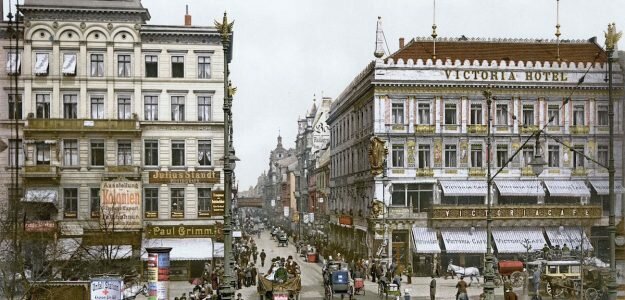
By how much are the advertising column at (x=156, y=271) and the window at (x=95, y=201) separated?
2234cm

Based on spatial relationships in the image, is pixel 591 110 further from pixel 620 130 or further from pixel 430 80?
pixel 430 80

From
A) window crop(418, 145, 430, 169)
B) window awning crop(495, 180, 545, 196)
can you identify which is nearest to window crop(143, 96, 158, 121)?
window crop(418, 145, 430, 169)

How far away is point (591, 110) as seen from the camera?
53062mm

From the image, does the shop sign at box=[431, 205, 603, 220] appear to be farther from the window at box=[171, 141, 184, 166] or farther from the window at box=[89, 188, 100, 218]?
the window at box=[89, 188, 100, 218]

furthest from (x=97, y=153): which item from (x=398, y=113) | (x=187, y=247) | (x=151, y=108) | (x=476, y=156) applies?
(x=476, y=156)

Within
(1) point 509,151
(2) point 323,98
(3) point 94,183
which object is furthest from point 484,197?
(2) point 323,98

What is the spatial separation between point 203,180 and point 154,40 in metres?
9.65

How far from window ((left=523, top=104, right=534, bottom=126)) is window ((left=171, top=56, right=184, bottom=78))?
23700mm

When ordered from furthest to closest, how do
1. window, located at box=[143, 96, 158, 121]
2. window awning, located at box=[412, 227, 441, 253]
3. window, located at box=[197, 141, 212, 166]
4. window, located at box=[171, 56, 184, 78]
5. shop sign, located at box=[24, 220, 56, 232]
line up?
Result: window awning, located at box=[412, 227, 441, 253]
window, located at box=[197, 141, 212, 166]
window, located at box=[171, 56, 184, 78]
window, located at box=[143, 96, 158, 121]
shop sign, located at box=[24, 220, 56, 232]

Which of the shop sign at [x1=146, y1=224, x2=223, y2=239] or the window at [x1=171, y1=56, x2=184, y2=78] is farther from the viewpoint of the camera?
the window at [x1=171, y1=56, x2=184, y2=78]

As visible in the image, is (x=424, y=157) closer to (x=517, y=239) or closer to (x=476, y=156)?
(x=476, y=156)

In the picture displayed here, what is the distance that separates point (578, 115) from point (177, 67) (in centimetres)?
2788

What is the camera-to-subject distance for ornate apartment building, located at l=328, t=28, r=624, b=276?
5162 centimetres

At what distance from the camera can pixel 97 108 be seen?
4916 cm
